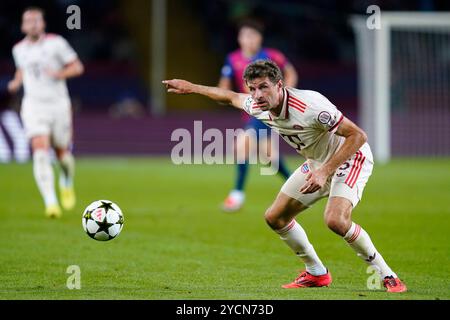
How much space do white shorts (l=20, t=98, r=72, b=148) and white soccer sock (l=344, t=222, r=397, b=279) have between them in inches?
242

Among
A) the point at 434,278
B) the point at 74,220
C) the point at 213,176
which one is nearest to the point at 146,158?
the point at 213,176

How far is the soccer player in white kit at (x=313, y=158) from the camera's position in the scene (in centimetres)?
682

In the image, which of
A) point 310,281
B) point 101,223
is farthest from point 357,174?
point 101,223

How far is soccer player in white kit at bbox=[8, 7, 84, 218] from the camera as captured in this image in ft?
39.6

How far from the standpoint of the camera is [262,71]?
6773 millimetres

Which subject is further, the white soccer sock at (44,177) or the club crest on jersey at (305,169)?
the white soccer sock at (44,177)

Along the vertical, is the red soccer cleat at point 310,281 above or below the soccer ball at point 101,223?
below

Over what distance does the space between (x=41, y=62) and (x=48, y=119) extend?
0.75m

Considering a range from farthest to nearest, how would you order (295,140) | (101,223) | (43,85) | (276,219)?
(43,85) < (101,223) < (276,219) < (295,140)

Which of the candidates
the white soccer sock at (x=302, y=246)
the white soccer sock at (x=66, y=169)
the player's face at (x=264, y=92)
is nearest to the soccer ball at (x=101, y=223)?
the white soccer sock at (x=302, y=246)

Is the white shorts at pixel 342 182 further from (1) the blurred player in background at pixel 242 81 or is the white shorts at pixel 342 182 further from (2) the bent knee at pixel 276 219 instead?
(1) the blurred player in background at pixel 242 81

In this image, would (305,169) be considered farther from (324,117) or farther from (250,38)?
(250,38)

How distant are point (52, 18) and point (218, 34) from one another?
541 centimetres

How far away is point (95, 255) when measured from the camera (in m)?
9.02
